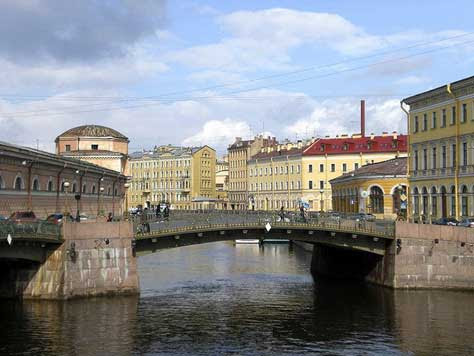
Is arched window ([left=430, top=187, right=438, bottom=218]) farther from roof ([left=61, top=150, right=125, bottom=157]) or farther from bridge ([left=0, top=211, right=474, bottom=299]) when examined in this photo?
roof ([left=61, top=150, right=125, bottom=157])

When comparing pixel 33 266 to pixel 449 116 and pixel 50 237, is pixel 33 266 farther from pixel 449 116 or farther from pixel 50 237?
pixel 449 116

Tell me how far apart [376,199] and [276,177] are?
5831cm

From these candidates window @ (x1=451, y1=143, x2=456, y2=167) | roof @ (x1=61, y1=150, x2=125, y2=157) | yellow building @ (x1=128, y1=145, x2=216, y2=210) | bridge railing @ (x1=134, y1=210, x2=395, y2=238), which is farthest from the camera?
yellow building @ (x1=128, y1=145, x2=216, y2=210)

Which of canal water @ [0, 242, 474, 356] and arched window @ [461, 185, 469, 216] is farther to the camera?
arched window @ [461, 185, 469, 216]

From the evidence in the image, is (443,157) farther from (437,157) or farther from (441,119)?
(441,119)

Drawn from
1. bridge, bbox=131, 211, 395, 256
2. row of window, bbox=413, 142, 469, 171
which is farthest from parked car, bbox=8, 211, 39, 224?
row of window, bbox=413, 142, 469, 171

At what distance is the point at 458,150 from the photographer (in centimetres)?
6184

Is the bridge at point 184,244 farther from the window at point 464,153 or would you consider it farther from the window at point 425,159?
the window at point 425,159

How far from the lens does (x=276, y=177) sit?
471ft

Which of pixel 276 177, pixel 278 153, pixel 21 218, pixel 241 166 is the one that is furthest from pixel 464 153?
pixel 241 166

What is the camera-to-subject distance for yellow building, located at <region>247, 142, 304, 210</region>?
13550cm

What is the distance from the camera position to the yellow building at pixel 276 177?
136 m

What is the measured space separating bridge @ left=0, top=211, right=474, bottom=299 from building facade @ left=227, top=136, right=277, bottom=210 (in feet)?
338

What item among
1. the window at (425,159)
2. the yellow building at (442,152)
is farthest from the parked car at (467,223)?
the window at (425,159)
